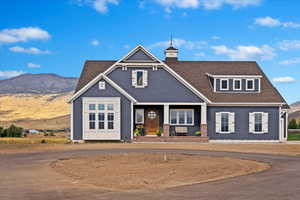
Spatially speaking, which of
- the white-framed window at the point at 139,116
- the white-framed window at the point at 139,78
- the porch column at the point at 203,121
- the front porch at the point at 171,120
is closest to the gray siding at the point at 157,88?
the white-framed window at the point at 139,78

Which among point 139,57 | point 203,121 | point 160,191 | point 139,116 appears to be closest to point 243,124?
point 203,121

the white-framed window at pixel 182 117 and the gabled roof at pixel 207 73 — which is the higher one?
the gabled roof at pixel 207 73

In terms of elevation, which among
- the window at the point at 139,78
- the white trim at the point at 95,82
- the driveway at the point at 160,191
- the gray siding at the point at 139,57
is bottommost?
the driveway at the point at 160,191

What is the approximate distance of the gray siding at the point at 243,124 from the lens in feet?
124

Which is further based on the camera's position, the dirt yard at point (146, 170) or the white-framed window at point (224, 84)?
the white-framed window at point (224, 84)

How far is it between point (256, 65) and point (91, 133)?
16570 millimetres

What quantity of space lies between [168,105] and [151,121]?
252 centimetres

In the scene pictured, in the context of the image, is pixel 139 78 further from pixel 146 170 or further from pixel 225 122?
pixel 146 170

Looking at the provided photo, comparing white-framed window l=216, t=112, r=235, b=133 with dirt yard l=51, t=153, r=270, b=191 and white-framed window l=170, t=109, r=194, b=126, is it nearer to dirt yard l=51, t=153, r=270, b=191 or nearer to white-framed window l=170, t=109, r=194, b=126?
white-framed window l=170, t=109, r=194, b=126

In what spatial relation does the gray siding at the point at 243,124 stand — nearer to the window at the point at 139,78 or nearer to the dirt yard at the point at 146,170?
the window at the point at 139,78

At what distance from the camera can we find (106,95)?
1410 inches

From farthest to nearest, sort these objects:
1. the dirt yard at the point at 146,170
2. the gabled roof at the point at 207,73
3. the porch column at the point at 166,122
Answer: the gabled roof at the point at 207,73
the porch column at the point at 166,122
the dirt yard at the point at 146,170

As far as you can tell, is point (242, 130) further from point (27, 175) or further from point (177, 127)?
point (27, 175)

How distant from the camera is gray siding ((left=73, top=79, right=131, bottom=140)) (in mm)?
35750
